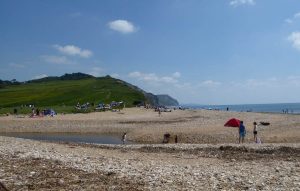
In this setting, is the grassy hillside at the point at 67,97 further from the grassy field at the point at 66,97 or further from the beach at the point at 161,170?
the beach at the point at 161,170

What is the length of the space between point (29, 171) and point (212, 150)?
16496 mm

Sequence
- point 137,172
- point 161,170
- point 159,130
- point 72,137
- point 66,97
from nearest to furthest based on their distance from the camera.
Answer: point 137,172 → point 161,170 → point 72,137 → point 159,130 → point 66,97

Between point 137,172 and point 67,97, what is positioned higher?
point 67,97

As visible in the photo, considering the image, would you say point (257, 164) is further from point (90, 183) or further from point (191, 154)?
point (90, 183)

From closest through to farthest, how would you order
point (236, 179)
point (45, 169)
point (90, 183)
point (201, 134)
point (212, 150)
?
point (90, 183) < point (236, 179) < point (45, 169) < point (212, 150) < point (201, 134)

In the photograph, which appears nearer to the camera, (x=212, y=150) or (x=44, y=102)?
(x=212, y=150)

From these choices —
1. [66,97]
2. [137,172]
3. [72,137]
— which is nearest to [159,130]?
[72,137]

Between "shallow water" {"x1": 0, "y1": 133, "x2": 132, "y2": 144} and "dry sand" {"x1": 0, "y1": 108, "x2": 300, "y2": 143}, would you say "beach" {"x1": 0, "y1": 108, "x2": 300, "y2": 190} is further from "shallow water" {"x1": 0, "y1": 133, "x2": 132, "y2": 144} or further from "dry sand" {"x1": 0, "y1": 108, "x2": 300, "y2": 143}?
"shallow water" {"x1": 0, "y1": 133, "x2": 132, "y2": 144}

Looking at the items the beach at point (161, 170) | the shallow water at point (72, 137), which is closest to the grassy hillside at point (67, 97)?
the shallow water at point (72, 137)

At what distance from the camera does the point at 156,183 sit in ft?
56.4

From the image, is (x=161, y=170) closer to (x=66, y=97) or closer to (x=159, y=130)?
(x=159, y=130)

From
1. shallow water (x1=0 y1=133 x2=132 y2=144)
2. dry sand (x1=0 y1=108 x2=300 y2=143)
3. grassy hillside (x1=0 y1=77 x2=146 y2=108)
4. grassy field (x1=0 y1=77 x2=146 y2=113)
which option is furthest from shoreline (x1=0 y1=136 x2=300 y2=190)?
grassy hillside (x1=0 y1=77 x2=146 y2=108)

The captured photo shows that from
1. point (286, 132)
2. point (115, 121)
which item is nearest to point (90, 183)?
point (286, 132)

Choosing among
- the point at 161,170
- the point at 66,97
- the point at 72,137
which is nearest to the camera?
the point at 161,170
